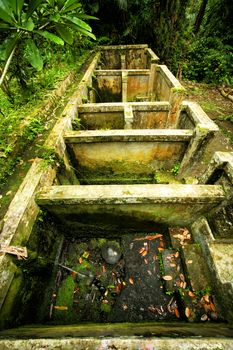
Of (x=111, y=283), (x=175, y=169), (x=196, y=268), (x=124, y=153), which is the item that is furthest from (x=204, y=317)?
(x=124, y=153)

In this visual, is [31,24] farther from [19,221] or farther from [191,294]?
[191,294]

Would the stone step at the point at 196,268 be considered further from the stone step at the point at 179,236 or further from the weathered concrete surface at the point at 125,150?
the weathered concrete surface at the point at 125,150

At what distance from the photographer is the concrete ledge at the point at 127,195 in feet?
7.00

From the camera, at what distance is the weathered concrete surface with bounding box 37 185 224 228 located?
2141 millimetres

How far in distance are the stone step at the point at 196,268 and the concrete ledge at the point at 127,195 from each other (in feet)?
2.59

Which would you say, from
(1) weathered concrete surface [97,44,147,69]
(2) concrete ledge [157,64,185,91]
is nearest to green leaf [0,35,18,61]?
(2) concrete ledge [157,64,185,91]

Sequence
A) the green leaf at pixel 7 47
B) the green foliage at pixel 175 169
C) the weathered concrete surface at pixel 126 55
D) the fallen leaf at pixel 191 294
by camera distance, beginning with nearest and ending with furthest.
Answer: the green leaf at pixel 7 47, the fallen leaf at pixel 191 294, the green foliage at pixel 175 169, the weathered concrete surface at pixel 126 55

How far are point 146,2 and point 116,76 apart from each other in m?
3.27

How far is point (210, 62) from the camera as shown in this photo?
26.0 feet

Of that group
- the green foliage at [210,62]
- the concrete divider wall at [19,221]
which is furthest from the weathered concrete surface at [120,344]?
the green foliage at [210,62]

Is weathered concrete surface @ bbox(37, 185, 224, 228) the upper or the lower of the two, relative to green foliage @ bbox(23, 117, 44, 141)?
lower

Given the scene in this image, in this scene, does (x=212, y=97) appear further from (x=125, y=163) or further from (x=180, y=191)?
(x=180, y=191)

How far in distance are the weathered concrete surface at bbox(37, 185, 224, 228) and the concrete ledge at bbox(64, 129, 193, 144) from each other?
98 centimetres

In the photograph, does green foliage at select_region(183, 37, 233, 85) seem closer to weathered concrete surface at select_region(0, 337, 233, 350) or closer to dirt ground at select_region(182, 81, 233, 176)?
dirt ground at select_region(182, 81, 233, 176)
